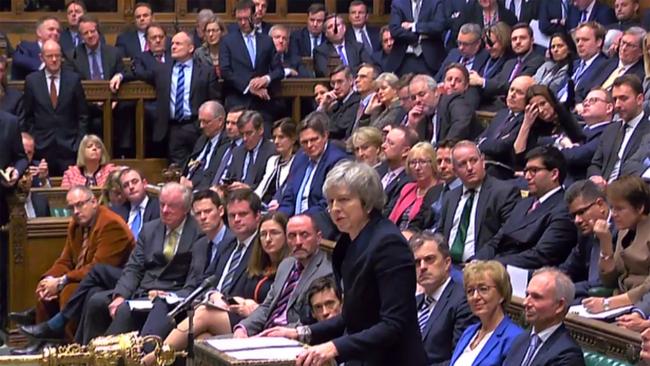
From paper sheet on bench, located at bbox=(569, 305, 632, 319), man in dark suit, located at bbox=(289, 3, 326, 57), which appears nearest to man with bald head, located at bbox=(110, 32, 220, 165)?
man in dark suit, located at bbox=(289, 3, 326, 57)

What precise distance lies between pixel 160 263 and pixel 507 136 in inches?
92.7

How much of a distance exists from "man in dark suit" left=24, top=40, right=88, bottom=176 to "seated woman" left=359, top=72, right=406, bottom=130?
2.49 meters

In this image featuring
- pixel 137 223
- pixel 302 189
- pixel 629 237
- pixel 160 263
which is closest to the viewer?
pixel 629 237

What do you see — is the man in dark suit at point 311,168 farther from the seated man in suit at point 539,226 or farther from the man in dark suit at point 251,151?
the seated man in suit at point 539,226

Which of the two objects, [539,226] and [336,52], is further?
[336,52]

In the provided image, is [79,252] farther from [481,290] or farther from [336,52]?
[481,290]

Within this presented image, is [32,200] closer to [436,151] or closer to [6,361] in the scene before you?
[436,151]

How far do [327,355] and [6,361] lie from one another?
3.17 feet

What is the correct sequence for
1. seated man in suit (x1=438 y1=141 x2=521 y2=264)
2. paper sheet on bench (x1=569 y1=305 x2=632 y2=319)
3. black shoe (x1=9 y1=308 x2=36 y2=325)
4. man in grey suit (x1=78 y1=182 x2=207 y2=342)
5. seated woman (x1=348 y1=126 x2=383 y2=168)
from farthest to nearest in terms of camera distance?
black shoe (x1=9 y1=308 x2=36 y2=325) → seated woman (x1=348 y1=126 x2=383 y2=168) → man in grey suit (x1=78 y1=182 x2=207 y2=342) → seated man in suit (x1=438 y1=141 x2=521 y2=264) → paper sheet on bench (x1=569 y1=305 x2=632 y2=319)

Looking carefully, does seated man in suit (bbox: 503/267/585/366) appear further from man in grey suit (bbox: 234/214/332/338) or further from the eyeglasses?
man in grey suit (bbox: 234/214/332/338)

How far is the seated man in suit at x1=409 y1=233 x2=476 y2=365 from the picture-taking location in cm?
621

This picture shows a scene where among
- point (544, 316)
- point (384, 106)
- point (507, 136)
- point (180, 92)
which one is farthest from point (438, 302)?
point (180, 92)

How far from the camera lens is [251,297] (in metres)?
7.82

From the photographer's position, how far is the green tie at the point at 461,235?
315 inches
